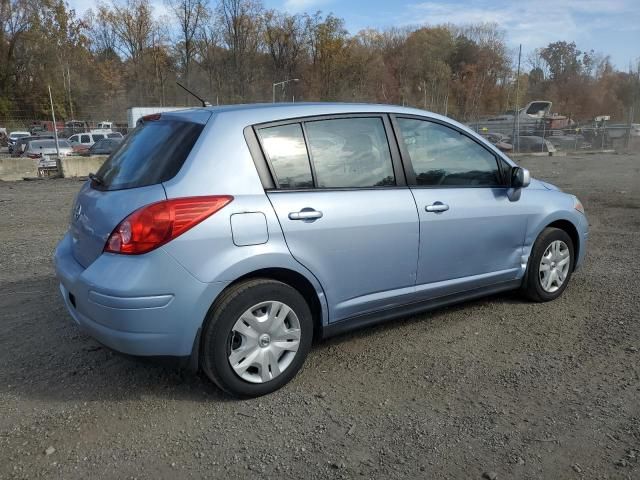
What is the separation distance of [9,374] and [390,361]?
8.13 ft

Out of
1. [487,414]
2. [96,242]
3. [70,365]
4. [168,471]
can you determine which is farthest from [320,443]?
[70,365]

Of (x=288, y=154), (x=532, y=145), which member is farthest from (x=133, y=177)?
(x=532, y=145)

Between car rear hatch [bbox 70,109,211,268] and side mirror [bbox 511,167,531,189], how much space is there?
2426 mm

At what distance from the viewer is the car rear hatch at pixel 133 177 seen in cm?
309

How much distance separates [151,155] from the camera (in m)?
3.35

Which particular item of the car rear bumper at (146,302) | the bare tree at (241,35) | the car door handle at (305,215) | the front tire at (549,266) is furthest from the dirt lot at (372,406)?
the bare tree at (241,35)

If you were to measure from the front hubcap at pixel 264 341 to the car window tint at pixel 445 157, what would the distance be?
140 centimetres

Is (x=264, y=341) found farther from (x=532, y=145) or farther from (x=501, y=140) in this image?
(x=501, y=140)

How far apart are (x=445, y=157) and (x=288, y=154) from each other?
52.3 inches

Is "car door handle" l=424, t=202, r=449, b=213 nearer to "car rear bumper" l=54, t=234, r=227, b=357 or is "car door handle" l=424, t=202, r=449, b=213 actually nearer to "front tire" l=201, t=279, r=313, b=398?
"front tire" l=201, t=279, r=313, b=398

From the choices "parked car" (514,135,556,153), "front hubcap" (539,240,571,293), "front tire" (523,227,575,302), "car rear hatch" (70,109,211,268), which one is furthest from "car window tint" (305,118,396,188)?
"parked car" (514,135,556,153)

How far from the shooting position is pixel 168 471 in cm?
263

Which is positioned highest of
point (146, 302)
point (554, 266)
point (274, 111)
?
point (274, 111)

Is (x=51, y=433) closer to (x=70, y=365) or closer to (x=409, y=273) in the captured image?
(x=70, y=365)
